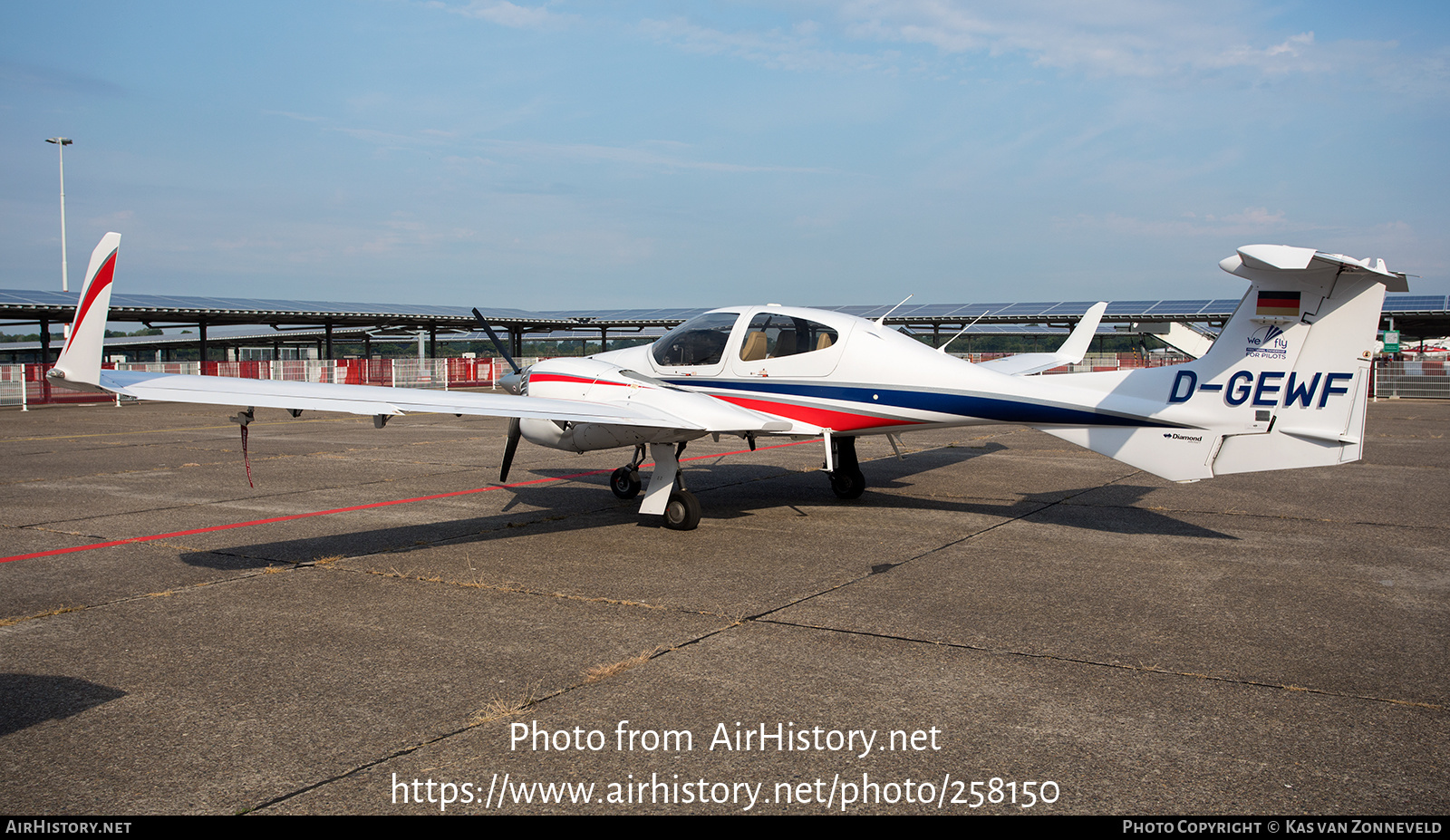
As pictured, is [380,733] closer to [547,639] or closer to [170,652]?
[547,639]

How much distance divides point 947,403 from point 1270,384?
119 inches

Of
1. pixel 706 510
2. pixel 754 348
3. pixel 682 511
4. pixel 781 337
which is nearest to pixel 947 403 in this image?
pixel 781 337

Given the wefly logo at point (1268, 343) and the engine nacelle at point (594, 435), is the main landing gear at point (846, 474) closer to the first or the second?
the engine nacelle at point (594, 435)

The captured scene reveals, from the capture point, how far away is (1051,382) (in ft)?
30.6

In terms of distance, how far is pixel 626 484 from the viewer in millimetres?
11734

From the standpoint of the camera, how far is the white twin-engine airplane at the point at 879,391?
7789 mm

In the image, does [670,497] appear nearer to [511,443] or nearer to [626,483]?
[626,483]

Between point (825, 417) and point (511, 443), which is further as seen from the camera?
point (511, 443)

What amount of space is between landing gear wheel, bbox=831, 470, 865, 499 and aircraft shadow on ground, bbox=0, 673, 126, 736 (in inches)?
332

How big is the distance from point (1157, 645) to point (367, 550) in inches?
277

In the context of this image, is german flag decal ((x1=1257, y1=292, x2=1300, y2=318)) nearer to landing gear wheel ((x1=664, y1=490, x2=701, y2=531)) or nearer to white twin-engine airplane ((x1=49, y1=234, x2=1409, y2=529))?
white twin-engine airplane ((x1=49, y1=234, x2=1409, y2=529))

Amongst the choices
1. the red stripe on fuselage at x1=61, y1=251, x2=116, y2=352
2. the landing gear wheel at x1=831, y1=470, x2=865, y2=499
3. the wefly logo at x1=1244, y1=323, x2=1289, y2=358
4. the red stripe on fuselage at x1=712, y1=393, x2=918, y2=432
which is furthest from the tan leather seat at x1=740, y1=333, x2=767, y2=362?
the red stripe on fuselage at x1=61, y1=251, x2=116, y2=352

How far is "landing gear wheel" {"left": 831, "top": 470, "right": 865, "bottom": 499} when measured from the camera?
11742 millimetres
